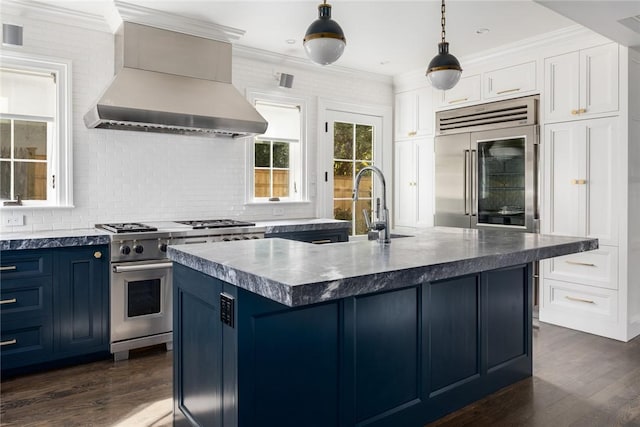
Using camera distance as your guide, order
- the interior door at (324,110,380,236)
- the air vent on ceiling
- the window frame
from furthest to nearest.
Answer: the interior door at (324,110,380,236) → the window frame → the air vent on ceiling

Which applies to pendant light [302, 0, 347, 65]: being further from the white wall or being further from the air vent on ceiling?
the air vent on ceiling

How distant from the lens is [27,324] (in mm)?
3109

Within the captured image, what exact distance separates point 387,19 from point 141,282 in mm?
2936

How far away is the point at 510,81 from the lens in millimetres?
4633

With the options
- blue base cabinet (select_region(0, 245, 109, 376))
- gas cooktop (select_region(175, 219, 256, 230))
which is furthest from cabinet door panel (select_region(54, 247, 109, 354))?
gas cooktop (select_region(175, 219, 256, 230))

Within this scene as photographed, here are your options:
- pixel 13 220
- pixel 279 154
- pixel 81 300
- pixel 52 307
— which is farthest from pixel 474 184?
pixel 13 220

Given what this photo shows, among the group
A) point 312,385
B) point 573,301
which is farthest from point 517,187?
point 312,385

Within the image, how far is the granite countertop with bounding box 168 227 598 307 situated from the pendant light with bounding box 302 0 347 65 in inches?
39.4

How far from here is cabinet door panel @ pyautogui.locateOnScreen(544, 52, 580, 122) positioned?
4133 mm

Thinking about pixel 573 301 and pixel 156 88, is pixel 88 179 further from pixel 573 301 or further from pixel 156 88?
pixel 573 301

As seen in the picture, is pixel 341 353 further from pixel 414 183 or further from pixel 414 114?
pixel 414 114


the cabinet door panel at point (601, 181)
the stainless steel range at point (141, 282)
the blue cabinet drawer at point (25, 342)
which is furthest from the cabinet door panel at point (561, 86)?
the blue cabinet drawer at point (25, 342)

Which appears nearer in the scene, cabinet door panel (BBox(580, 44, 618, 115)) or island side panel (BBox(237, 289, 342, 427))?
island side panel (BBox(237, 289, 342, 427))

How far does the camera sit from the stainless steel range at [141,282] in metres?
3.39
